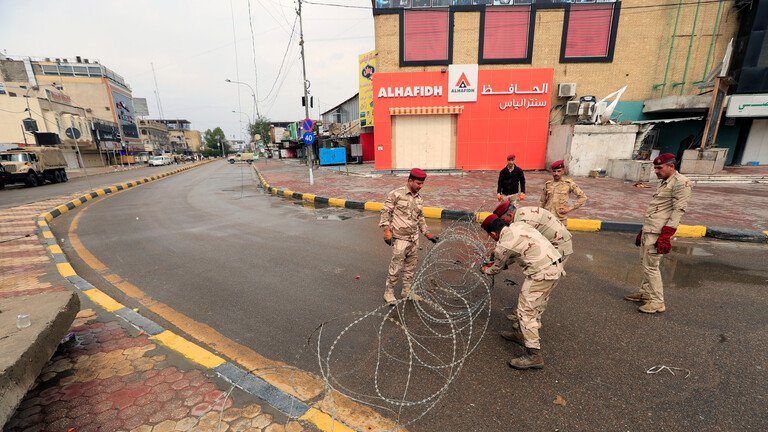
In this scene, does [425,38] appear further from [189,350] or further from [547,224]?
[189,350]

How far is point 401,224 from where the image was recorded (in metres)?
4.10

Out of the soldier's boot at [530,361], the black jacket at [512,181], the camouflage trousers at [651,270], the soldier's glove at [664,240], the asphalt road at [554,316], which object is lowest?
the asphalt road at [554,316]

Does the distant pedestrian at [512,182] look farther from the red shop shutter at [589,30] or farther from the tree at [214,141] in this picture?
the tree at [214,141]

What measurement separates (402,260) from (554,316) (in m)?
1.93

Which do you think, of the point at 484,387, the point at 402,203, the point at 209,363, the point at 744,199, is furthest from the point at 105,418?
the point at 744,199

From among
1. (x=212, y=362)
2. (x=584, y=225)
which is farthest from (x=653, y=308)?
(x=212, y=362)

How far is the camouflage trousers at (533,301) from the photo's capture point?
301 centimetres

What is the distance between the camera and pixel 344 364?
303 centimetres

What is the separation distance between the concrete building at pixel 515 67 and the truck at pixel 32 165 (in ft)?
66.0

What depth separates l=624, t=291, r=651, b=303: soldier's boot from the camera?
4.06 m

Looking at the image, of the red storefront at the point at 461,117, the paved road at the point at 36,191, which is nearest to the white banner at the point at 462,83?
the red storefront at the point at 461,117

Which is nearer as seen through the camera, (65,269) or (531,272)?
(531,272)

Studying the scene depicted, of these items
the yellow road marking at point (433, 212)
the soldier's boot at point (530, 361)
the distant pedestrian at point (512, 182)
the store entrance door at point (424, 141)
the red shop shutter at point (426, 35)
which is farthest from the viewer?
the red shop shutter at point (426, 35)

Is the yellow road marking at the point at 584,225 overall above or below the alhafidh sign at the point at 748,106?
below
